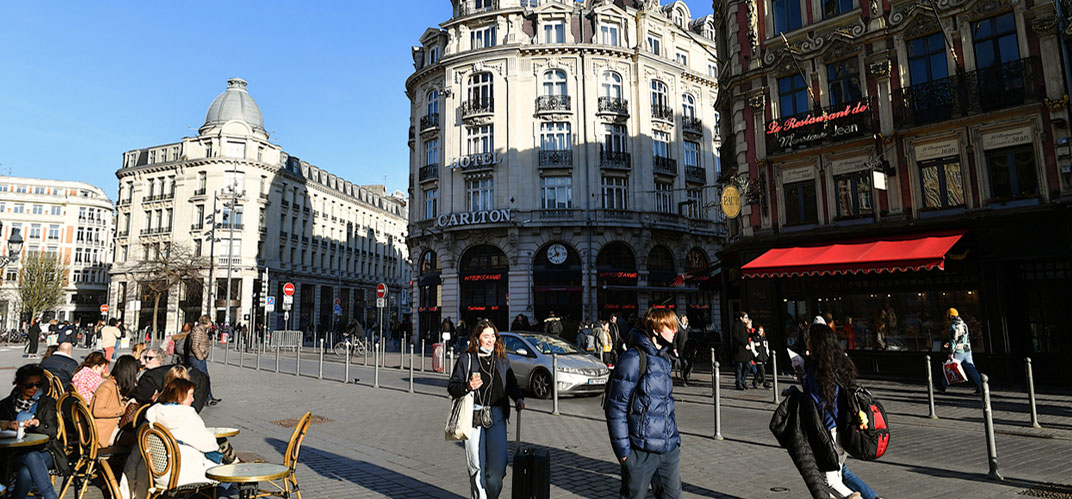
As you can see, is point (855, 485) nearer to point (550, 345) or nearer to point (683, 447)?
point (683, 447)

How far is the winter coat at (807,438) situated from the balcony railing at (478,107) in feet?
111

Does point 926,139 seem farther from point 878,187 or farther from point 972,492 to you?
point 972,492

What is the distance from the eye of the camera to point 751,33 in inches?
810

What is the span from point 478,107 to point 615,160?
8742mm

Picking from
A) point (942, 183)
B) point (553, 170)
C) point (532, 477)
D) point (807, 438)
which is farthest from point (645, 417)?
point (553, 170)

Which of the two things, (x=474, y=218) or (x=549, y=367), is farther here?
(x=474, y=218)

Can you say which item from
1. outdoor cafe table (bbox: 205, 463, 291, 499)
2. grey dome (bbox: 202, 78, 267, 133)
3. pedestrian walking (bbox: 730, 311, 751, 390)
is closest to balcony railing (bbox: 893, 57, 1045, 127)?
pedestrian walking (bbox: 730, 311, 751, 390)

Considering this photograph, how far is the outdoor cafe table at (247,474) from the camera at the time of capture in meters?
4.54

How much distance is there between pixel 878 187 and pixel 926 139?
1.78 metres

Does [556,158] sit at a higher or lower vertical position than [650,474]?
higher

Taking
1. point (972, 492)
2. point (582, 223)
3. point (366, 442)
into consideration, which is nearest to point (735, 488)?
point (972, 492)

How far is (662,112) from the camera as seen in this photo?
38.9 meters

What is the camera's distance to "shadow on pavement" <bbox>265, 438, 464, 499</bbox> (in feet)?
20.7

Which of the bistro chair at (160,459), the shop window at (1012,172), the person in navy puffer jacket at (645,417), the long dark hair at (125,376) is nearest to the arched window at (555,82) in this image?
the shop window at (1012,172)
